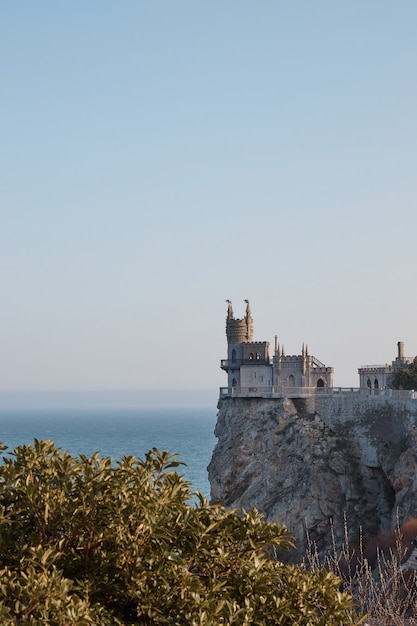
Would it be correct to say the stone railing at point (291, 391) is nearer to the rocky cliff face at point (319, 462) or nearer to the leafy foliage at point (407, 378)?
the rocky cliff face at point (319, 462)

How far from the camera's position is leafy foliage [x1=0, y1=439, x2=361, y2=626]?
10.6 metres

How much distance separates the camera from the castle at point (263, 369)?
5888 cm

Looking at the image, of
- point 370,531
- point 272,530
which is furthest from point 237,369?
point 272,530

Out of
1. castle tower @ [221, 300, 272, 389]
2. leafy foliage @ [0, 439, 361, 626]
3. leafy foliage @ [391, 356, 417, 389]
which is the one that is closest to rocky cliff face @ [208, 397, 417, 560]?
castle tower @ [221, 300, 272, 389]

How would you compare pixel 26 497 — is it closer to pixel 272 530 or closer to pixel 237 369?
pixel 272 530

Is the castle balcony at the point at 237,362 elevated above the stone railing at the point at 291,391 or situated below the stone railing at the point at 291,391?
above

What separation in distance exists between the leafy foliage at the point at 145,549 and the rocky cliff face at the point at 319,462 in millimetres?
35778

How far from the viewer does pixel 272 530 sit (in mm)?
11477

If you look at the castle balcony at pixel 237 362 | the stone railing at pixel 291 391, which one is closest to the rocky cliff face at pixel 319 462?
the stone railing at pixel 291 391

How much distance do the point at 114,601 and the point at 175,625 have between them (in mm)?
1281

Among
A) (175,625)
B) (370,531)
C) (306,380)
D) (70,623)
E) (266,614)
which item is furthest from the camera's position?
(306,380)

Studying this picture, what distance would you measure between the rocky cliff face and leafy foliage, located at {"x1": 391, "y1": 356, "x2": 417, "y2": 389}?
7.13 meters

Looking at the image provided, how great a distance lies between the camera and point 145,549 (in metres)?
11.0

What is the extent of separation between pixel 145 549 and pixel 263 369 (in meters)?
51.7
